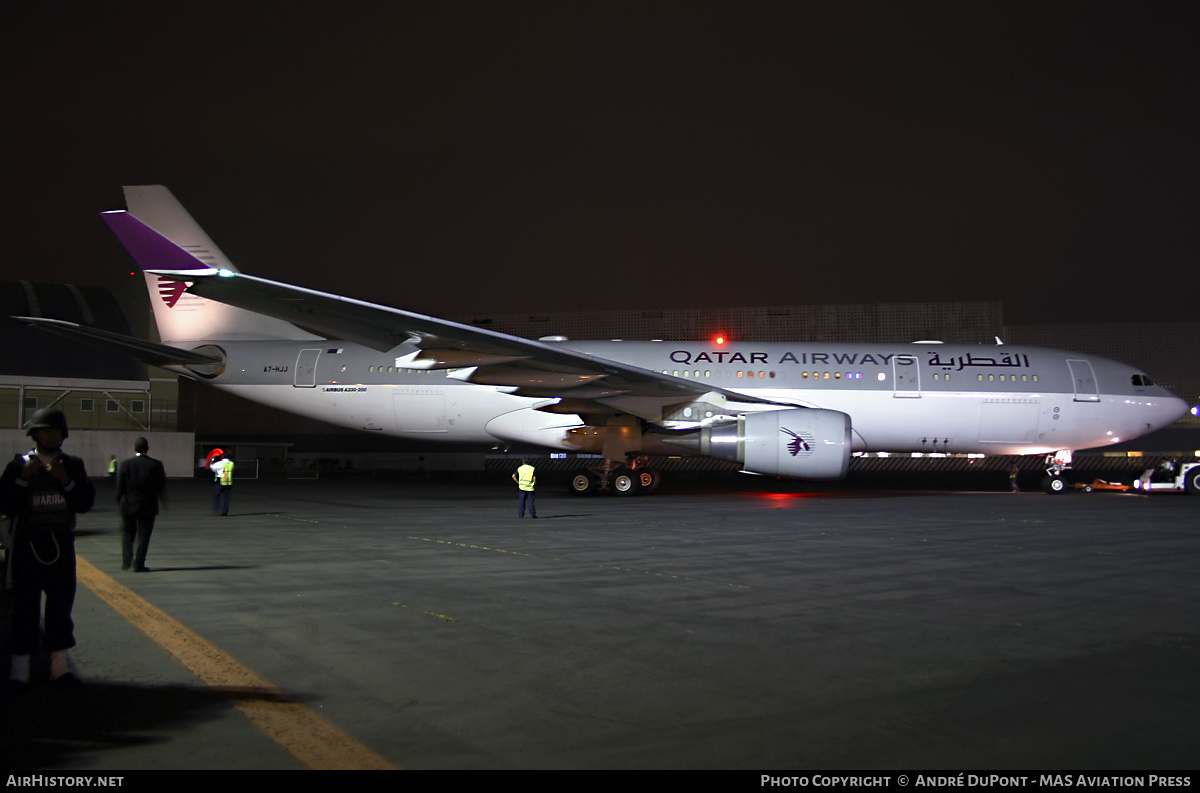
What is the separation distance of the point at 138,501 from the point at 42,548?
4.12m

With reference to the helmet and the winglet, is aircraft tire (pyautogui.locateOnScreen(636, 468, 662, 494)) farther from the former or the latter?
the helmet

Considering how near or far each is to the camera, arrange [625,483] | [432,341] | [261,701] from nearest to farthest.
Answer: [261,701] < [432,341] < [625,483]

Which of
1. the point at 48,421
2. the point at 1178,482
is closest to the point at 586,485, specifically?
the point at 1178,482

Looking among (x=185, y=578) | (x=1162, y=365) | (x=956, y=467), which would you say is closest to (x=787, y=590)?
(x=185, y=578)

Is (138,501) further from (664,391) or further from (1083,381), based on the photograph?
(1083,381)

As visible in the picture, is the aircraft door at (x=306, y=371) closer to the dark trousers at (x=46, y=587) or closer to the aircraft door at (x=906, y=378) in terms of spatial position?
the aircraft door at (x=906, y=378)

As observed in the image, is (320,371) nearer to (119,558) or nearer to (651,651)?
(119,558)

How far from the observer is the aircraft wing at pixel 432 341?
464 inches

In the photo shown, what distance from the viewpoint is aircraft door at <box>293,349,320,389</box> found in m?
21.1

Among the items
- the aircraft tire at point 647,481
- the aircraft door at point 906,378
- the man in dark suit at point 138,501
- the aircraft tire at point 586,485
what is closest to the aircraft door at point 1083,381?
the aircraft door at point 906,378

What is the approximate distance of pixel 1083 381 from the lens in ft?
67.5

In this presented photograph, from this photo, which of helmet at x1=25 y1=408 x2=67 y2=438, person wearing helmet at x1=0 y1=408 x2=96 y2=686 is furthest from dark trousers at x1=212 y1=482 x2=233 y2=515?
person wearing helmet at x1=0 y1=408 x2=96 y2=686

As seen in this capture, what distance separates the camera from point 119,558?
921 centimetres

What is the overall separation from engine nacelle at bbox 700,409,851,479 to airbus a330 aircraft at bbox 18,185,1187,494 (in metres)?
0.82
